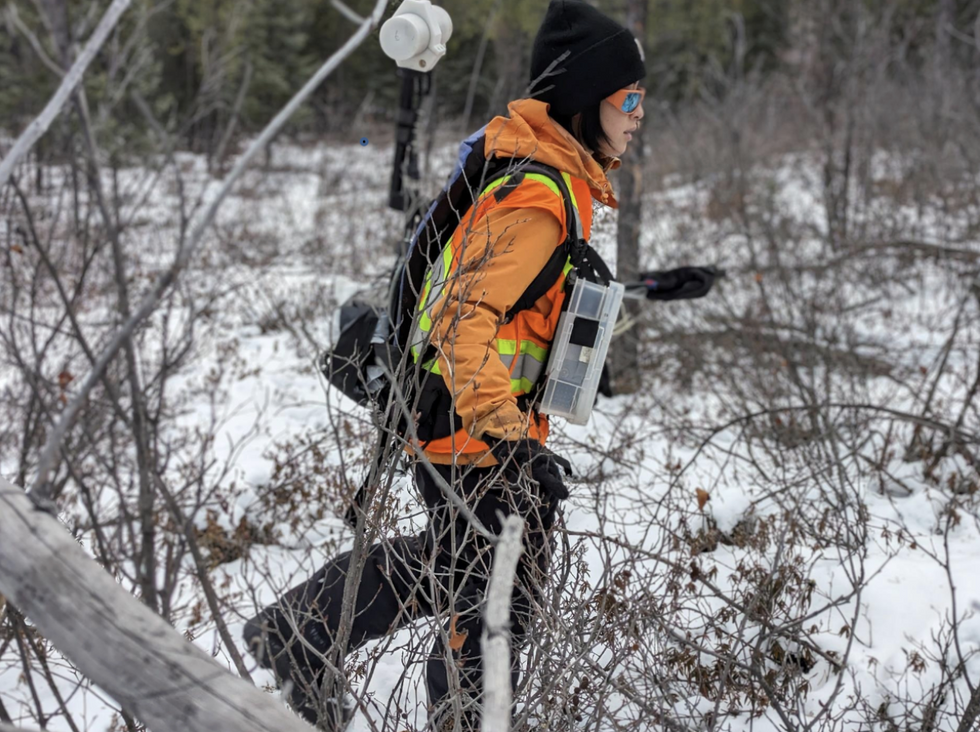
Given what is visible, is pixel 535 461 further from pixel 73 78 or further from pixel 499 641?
pixel 73 78

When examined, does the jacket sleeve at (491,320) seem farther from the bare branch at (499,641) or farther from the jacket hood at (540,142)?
the bare branch at (499,641)

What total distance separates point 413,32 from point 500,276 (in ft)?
2.36

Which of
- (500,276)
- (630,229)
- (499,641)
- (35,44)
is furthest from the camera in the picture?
(630,229)

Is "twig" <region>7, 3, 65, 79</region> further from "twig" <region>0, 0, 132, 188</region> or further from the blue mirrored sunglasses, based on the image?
the blue mirrored sunglasses

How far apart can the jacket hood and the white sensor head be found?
0.95 ft

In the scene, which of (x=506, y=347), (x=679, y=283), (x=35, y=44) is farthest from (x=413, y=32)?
(x=35, y=44)

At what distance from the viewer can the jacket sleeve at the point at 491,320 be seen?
1765 mm

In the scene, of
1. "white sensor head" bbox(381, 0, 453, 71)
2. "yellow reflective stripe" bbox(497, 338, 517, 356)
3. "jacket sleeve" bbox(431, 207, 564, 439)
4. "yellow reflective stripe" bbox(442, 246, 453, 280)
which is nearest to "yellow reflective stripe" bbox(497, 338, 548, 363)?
"yellow reflective stripe" bbox(497, 338, 517, 356)

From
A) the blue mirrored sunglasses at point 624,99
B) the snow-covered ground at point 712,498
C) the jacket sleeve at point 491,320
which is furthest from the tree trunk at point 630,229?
the jacket sleeve at point 491,320

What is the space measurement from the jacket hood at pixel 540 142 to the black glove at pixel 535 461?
26.9 inches

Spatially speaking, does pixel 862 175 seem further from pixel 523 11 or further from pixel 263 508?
pixel 263 508

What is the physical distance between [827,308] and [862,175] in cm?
489

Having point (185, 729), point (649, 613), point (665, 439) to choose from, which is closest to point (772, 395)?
point (665, 439)

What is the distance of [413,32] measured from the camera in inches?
78.9
